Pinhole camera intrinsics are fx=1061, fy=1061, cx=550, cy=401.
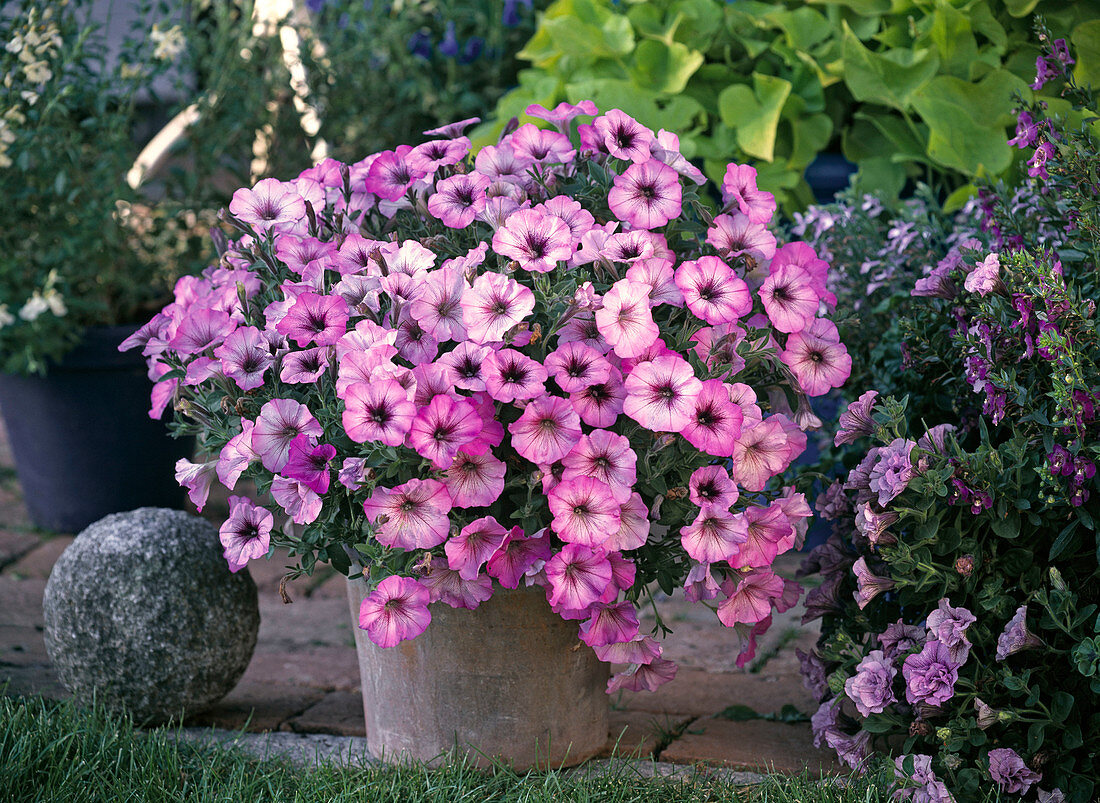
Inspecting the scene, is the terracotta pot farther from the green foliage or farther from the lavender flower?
the green foliage

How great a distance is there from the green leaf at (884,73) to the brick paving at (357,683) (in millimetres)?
1140

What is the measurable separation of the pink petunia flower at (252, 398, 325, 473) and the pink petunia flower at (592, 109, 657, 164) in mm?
548

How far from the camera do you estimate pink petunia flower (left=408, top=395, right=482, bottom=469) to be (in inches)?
48.3

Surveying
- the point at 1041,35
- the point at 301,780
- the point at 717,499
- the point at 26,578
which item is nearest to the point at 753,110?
the point at 1041,35

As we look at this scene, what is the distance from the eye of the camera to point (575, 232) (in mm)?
1367

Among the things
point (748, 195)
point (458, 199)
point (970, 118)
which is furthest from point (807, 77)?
point (458, 199)

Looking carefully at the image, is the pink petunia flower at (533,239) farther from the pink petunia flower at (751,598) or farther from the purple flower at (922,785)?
the purple flower at (922,785)

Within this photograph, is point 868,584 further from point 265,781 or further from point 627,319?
point 265,781

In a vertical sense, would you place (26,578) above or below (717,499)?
below

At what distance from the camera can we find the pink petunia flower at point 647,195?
1389mm

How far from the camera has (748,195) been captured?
4.97 ft

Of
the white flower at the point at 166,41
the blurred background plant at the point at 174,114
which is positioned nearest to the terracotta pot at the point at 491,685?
the blurred background plant at the point at 174,114

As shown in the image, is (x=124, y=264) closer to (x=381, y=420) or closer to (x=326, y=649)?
(x=326, y=649)

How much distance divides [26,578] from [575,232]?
6.08 feet
